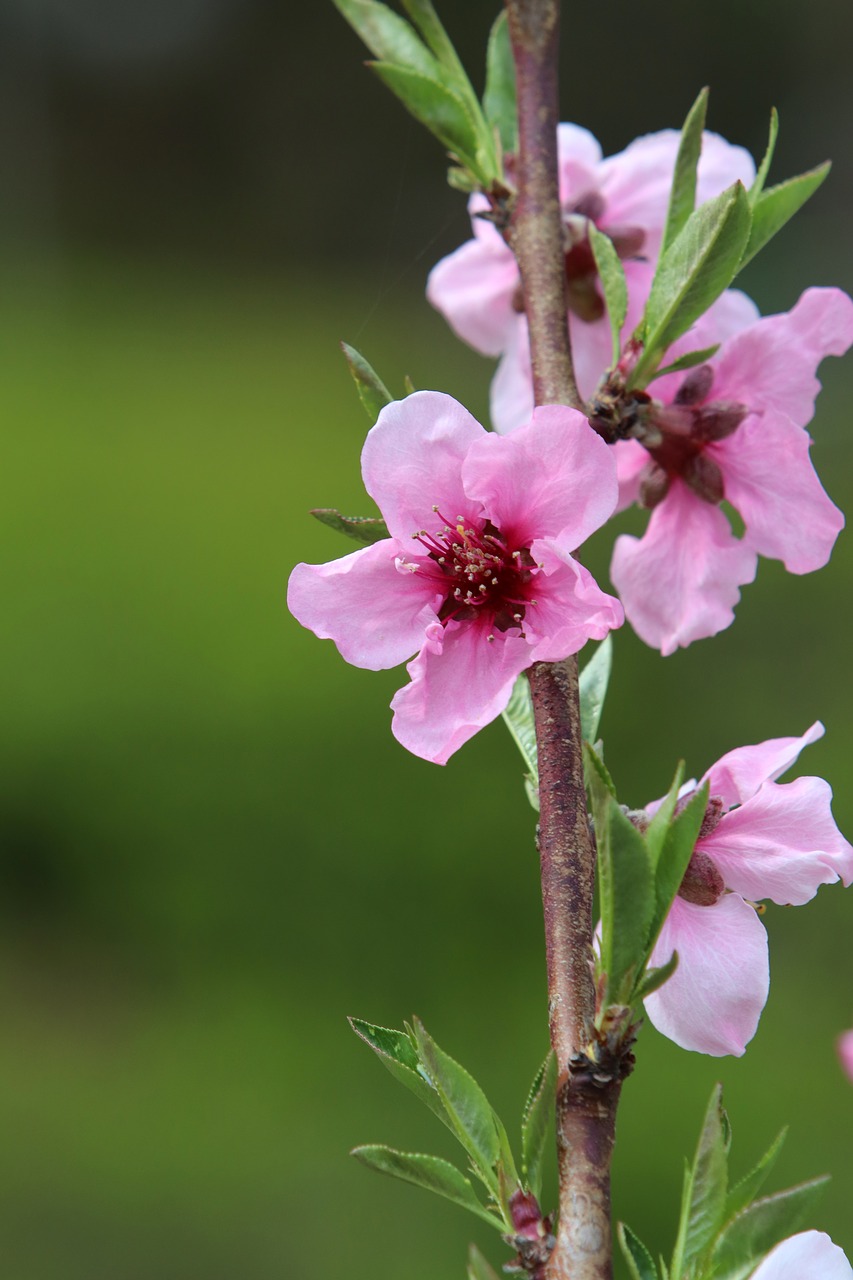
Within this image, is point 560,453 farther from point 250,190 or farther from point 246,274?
point 250,190

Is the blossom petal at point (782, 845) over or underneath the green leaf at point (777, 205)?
underneath

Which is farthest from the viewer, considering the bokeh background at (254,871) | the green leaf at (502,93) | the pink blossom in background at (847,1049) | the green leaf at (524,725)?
the bokeh background at (254,871)

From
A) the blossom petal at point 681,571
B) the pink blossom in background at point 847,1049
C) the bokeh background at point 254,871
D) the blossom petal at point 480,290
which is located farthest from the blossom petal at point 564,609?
the bokeh background at point 254,871

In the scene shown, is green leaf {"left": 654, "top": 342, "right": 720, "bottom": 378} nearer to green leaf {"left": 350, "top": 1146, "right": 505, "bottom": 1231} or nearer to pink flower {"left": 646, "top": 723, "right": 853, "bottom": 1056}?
pink flower {"left": 646, "top": 723, "right": 853, "bottom": 1056}

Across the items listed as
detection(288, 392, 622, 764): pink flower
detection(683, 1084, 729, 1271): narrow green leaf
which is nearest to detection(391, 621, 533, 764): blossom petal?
detection(288, 392, 622, 764): pink flower

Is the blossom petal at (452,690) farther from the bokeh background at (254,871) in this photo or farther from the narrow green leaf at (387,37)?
the bokeh background at (254,871)

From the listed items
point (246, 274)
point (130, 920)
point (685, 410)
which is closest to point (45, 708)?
point (130, 920)

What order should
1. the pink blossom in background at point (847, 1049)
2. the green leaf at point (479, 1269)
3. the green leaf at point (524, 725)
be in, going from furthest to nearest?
the pink blossom in background at point (847, 1049) → the green leaf at point (524, 725) → the green leaf at point (479, 1269)
